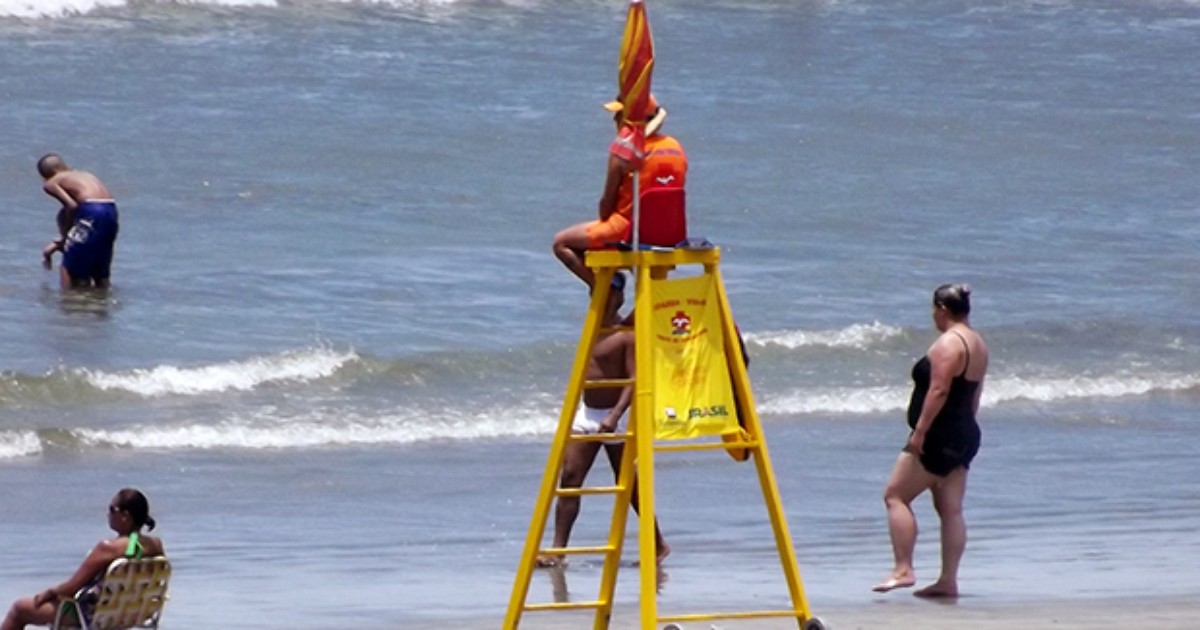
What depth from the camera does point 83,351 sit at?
16781mm

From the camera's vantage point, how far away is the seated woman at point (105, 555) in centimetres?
788

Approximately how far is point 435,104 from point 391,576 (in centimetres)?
1979

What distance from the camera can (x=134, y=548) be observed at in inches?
312

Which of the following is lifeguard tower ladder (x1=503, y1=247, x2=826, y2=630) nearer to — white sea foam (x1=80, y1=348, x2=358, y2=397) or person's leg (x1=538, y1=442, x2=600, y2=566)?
person's leg (x1=538, y1=442, x2=600, y2=566)

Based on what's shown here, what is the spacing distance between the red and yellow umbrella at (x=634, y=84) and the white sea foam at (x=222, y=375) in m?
9.35

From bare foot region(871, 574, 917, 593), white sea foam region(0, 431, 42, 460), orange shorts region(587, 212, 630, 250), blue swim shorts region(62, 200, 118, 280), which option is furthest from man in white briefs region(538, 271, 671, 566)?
blue swim shorts region(62, 200, 118, 280)

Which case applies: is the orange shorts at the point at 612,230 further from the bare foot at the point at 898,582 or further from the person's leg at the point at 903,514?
the bare foot at the point at 898,582

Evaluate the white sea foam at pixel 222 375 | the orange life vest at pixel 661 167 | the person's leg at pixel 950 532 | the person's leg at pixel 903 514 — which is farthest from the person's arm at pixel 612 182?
the white sea foam at pixel 222 375

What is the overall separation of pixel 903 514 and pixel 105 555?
314 centimetres

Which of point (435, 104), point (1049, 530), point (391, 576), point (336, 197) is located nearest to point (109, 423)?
point (391, 576)

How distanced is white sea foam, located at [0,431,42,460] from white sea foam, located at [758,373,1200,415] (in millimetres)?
4819

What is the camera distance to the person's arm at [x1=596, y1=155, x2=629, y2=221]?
6959 millimetres

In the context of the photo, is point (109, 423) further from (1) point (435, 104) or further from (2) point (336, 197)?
(1) point (435, 104)

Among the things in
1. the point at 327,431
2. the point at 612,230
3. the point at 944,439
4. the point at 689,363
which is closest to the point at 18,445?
the point at 327,431
